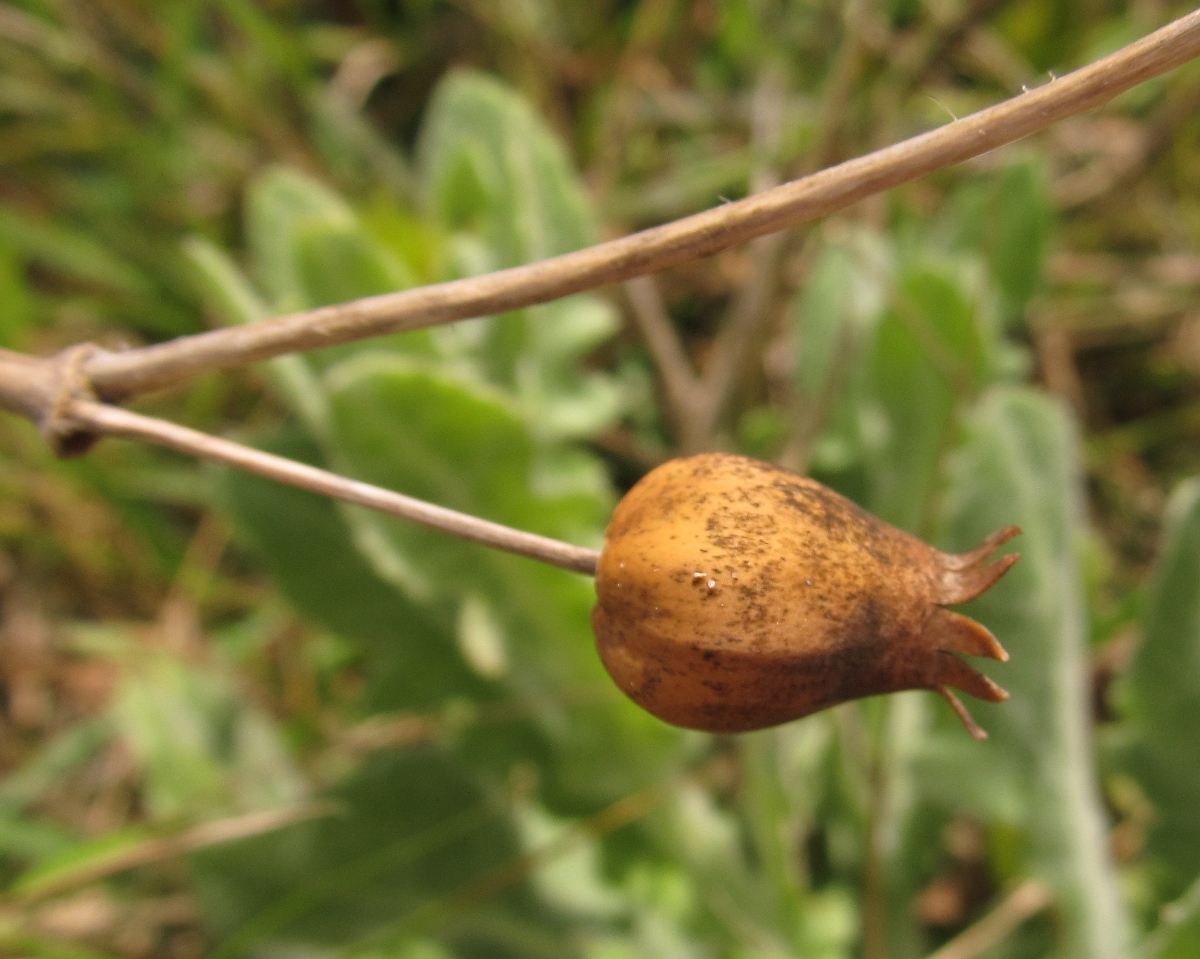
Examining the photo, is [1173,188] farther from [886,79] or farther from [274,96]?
[274,96]

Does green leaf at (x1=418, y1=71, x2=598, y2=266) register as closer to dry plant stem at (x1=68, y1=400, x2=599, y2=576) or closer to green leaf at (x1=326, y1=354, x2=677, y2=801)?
green leaf at (x1=326, y1=354, x2=677, y2=801)

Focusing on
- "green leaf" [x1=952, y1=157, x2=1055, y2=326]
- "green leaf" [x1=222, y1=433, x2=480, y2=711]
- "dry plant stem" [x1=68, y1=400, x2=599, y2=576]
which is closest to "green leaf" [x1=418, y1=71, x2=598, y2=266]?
"green leaf" [x1=222, y1=433, x2=480, y2=711]

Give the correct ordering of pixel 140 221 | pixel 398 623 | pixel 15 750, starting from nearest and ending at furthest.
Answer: pixel 398 623 < pixel 15 750 < pixel 140 221

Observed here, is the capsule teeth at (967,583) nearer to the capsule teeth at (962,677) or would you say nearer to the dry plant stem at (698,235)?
the capsule teeth at (962,677)

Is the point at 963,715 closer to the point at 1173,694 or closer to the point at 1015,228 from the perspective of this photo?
the point at 1173,694

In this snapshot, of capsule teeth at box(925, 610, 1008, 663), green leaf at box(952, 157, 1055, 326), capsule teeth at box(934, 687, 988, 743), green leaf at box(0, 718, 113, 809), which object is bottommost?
capsule teeth at box(934, 687, 988, 743)

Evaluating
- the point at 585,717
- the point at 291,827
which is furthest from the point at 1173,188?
the point at 291,827
